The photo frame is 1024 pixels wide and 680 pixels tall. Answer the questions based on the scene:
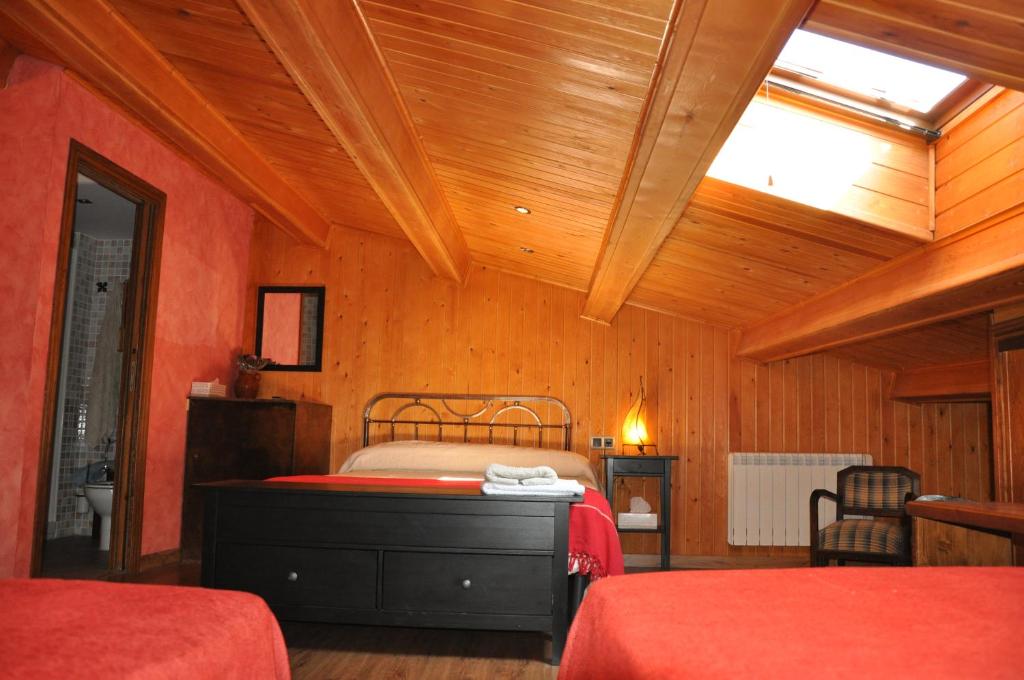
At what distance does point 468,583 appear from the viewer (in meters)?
2.87

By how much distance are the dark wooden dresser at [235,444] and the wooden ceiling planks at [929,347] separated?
3438 mm

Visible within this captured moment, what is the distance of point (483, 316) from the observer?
18.4 feet

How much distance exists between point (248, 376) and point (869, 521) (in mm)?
3761

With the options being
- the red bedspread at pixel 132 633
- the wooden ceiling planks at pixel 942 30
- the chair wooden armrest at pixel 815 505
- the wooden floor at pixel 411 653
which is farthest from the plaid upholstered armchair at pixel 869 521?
the red bedspread at pixel 132 633

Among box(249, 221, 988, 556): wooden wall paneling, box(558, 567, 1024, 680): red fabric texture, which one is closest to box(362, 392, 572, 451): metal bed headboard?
box(249, 221, 988, 556): wooden wall paneling

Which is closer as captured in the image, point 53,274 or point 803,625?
point 803,625

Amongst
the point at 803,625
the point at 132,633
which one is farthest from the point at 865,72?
the point at 132,633

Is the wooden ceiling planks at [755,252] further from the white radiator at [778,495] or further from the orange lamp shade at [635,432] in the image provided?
the white radiator at [778,495]

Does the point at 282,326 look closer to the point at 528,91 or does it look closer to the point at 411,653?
the point at 411,653

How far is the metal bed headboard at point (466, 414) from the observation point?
5.48 metres

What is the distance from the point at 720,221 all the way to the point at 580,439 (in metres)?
2.39

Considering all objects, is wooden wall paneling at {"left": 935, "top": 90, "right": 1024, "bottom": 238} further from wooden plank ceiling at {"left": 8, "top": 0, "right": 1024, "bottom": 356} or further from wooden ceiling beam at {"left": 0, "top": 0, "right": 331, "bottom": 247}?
wooden ceiling beam at {"left": 0, "top": 0, "right": 331, "bottom": 247}

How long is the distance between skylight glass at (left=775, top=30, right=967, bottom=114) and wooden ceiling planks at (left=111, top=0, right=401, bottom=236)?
1867mm

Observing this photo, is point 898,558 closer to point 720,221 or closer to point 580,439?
point 720,221
